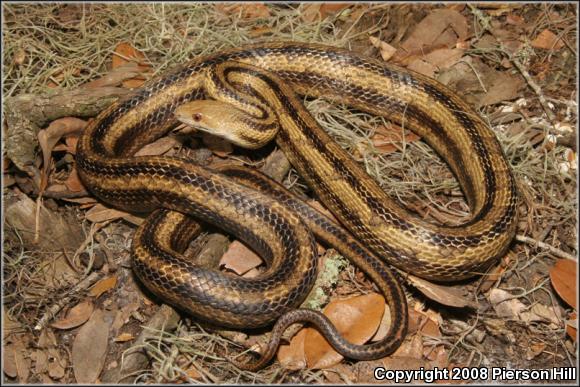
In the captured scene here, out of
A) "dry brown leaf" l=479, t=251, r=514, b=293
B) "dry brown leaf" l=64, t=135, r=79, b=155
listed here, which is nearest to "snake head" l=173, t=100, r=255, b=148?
"dry brown leaf" l=64, t=135, r=79, b=155

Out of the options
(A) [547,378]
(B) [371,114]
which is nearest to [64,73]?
(B) [371,114]

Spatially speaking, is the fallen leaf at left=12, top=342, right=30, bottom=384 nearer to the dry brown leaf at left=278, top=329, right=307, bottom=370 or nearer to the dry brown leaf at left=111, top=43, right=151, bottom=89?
the dry brown leaf at left=278, top=329, right=307, bottom=370

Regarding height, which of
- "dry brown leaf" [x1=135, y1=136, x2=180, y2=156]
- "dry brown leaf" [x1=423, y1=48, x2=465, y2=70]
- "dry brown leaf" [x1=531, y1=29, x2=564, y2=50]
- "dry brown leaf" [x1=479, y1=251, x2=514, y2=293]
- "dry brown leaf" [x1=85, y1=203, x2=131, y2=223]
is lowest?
"dry brown leaf" [x1=479, y1=251, x2=514, y2=293]

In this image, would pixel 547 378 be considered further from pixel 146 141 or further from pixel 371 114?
pixel 146 141

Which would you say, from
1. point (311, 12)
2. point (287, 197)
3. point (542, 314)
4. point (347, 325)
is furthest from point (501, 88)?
point (347, 325)

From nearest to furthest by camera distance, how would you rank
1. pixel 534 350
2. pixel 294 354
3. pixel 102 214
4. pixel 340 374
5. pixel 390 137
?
pixel 340 374 → pixel 294 354 → pixel 534 350 → pixel 102 214 → pixel 390 137

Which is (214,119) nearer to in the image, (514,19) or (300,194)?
(300,194)
